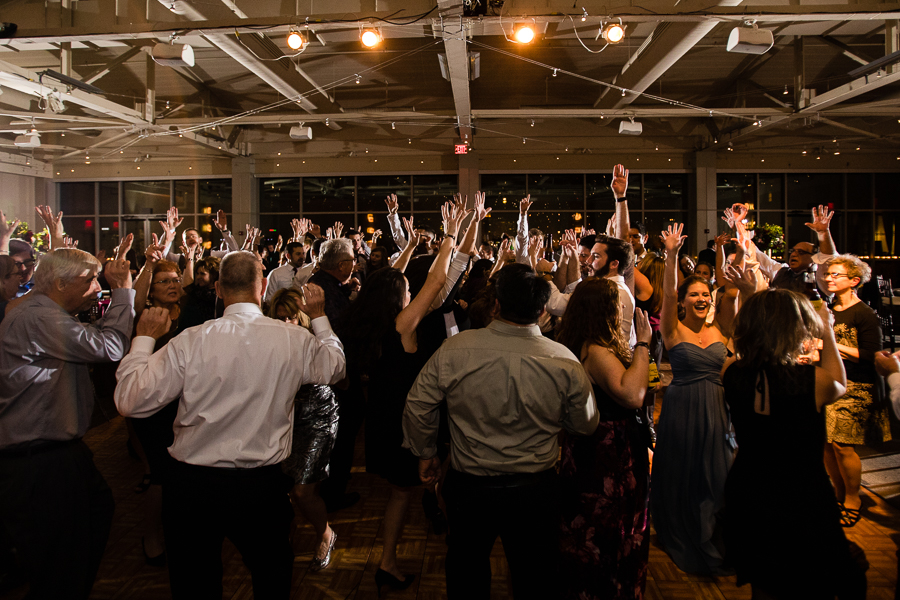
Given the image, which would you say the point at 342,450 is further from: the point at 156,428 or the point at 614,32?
the point at 614,32

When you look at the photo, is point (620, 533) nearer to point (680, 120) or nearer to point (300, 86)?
point (300, 86)

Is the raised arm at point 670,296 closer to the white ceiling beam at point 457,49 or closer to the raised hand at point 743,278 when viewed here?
the raised hand at point 743,278

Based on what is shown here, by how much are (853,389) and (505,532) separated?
2403 millimetres

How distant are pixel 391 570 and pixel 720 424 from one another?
161 cm

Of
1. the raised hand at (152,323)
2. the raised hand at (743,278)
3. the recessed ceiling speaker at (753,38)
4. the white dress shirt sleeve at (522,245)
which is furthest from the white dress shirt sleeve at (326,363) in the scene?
the recessed ceiling speaker at (753,38)

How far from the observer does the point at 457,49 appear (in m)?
6.05

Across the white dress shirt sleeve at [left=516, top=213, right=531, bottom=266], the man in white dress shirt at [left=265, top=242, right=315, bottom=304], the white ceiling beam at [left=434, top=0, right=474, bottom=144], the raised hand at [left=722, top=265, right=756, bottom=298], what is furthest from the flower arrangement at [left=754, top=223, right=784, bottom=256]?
the raised hand at [left=722, top=265, right=756, bottom=298]

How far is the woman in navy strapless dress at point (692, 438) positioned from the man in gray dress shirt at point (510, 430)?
3.10ft

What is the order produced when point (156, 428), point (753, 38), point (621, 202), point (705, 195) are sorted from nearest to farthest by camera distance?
point (156, 428) < point (621, 202) < point (753, 38) < point (705, 195)

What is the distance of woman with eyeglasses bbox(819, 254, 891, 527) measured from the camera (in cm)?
290

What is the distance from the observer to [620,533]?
6.52 feet

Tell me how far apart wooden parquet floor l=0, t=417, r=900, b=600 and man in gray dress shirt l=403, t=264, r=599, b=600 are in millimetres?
754

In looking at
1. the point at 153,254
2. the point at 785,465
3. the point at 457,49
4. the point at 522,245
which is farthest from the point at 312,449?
the point at 457,49

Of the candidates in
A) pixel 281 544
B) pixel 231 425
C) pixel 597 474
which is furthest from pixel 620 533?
pixel 231 425
